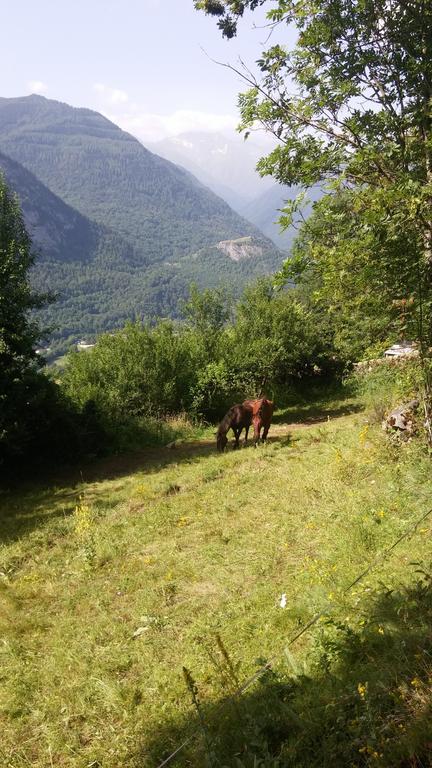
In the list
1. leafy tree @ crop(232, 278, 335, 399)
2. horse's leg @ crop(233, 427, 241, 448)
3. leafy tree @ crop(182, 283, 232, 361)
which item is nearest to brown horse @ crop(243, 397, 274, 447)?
horse's leg @ crop(233, 427, 241, 448)

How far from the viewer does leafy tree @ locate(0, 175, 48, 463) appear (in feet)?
44.3

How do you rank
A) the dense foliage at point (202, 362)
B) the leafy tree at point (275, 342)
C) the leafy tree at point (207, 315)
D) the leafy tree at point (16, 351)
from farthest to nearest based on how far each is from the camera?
the leafy tree at point (207, 315) → the leafy tree at point (275, 342) → the dense foliage at point (202, 362) → the leafy tree at point (16, 351)

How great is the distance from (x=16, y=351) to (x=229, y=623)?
11446 mm

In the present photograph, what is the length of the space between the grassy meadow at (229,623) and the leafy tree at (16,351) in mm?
3587

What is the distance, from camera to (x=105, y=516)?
33.8 feet

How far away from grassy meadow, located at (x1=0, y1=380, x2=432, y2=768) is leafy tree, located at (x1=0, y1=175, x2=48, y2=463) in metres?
3.59

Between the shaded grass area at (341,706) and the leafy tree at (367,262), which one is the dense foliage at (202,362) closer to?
the leafy tree at (367,262)

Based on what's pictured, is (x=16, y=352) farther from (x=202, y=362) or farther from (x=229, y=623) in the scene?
(x=229, y=623)

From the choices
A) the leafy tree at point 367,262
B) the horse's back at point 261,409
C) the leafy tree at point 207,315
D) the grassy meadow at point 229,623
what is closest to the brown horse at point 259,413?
the horse's back at point 261,409

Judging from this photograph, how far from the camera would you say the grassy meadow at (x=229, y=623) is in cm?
360

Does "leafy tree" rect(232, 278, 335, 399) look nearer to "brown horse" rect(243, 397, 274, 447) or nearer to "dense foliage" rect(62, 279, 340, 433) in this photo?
"dense foliage" rect(62, 279, 340, 433)

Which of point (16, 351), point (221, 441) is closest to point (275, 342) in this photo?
point (221, 441)

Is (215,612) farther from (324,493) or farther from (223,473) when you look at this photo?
(223,473)

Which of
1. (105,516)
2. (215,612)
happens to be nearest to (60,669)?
(215,612)
